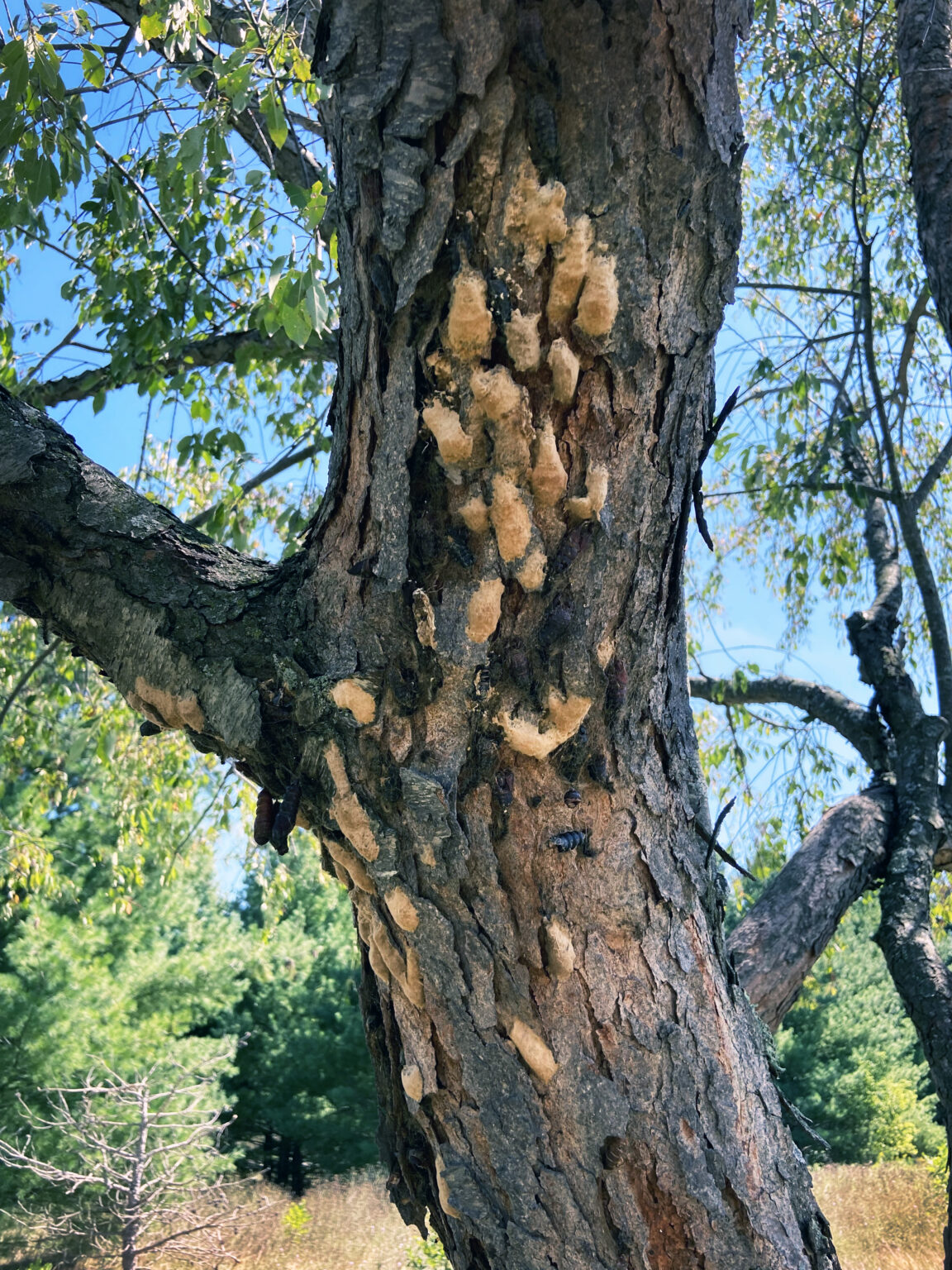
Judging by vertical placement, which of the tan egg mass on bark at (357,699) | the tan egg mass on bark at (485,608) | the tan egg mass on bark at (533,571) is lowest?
the tan egg mass on bark at (357,699)

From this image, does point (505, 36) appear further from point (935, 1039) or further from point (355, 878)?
point (935, 1039)

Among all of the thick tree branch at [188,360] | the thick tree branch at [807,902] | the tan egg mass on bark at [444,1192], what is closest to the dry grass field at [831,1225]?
the thick tree branch at [807,902]

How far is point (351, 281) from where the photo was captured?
4.00 feet

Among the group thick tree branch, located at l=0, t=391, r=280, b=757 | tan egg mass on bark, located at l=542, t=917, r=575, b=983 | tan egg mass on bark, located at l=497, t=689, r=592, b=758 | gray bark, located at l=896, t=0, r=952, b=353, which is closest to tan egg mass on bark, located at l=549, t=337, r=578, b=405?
tan egg mass on bark, located at l=497, t=689, r=592, b=758

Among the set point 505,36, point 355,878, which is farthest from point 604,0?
point 355,878

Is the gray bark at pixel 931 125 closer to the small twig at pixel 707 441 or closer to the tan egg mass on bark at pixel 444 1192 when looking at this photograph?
the small twig at pixel 707 441

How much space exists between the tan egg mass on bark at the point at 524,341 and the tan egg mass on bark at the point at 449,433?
0.10 meters

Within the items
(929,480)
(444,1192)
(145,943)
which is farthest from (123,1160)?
(444,1192)

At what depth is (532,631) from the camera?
115 cm

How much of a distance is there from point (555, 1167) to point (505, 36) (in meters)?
1.31

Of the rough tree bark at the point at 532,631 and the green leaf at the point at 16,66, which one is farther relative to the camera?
the green leaf at the point at 16,66

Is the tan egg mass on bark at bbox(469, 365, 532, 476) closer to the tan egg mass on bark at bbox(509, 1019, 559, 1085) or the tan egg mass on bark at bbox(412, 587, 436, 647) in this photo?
the tan egg mass on bark at bbox(412, 587, 436, 647)

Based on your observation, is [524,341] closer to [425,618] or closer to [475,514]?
[475,514]

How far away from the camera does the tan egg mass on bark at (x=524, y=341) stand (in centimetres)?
107
